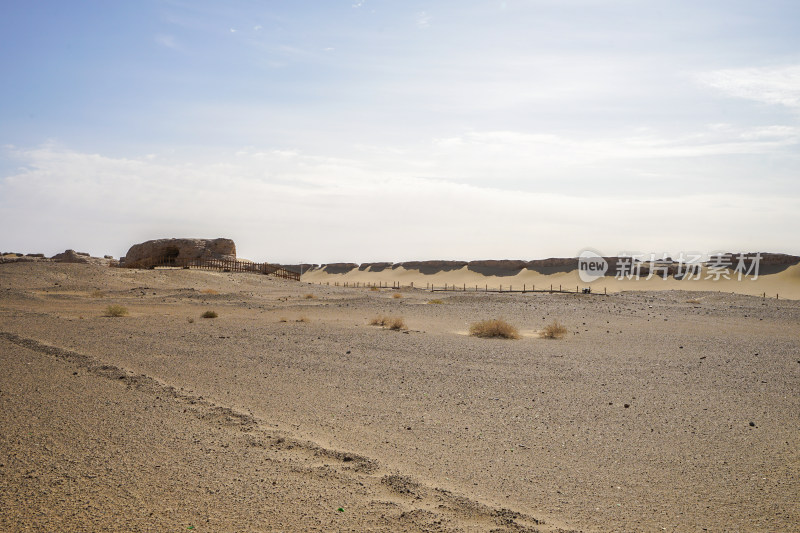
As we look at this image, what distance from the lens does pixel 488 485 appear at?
543cm

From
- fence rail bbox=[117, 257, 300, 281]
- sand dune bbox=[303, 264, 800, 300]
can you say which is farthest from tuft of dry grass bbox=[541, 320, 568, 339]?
sand dune bbox=[303, 264, 800, 300]

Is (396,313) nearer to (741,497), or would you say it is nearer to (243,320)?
(243,320)

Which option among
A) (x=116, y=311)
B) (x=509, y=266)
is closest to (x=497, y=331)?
(x=116, y=311)

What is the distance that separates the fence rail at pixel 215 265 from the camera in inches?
1860

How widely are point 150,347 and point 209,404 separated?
6.21m

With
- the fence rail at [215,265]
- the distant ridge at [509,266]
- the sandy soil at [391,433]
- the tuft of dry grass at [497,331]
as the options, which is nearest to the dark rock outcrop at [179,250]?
the fence rail at [215,265]

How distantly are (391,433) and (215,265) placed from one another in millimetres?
42851

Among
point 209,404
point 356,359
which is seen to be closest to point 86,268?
point 356,359

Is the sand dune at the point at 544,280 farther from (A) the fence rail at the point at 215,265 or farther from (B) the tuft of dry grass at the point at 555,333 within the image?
(B) the tuft of dry grass at the point at 555,333

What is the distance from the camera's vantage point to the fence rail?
155ft

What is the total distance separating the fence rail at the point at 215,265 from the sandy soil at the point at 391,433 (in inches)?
1237

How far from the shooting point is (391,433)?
713cm

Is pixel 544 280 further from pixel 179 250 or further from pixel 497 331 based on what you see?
pixel 497 331

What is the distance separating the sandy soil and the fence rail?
31.4 metres
